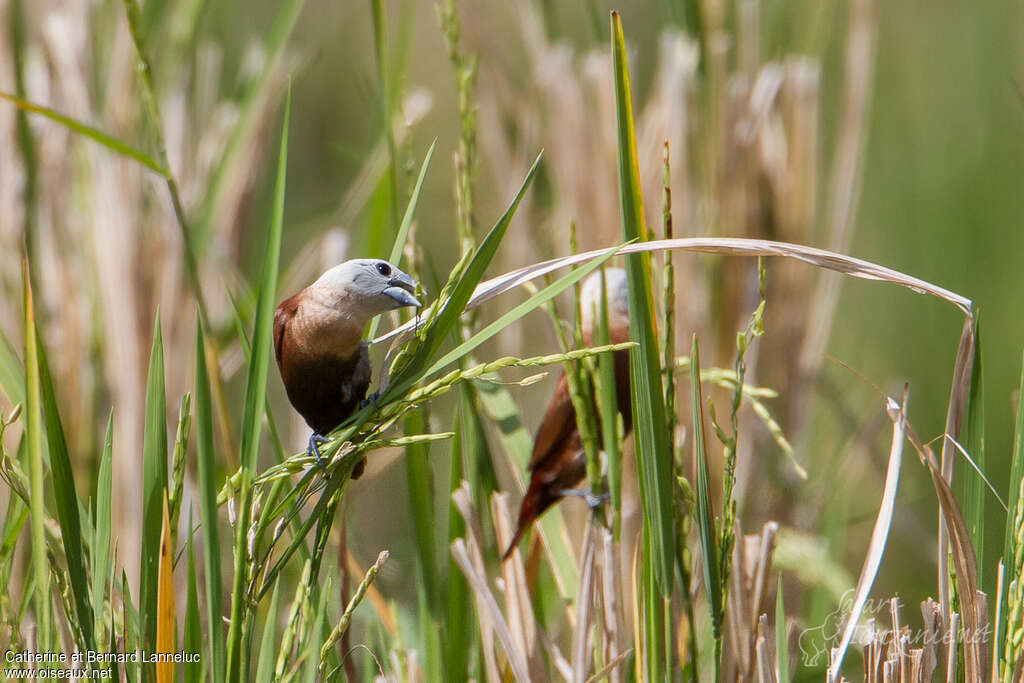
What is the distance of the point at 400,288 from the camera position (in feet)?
1.63

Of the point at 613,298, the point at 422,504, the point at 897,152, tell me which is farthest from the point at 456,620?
the point at 897,152

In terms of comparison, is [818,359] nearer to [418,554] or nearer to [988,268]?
[988,268]

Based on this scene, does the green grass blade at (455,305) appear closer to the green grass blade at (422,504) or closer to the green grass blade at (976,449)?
the green grass blade at (422,504)

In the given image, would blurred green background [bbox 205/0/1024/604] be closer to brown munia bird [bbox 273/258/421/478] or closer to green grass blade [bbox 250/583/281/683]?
brown munia bird [bbox 273/258/421/478]

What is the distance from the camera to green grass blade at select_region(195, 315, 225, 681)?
398 millimetres

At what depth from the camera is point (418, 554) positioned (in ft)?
2.07

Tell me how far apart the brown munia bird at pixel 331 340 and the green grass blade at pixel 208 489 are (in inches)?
4.6

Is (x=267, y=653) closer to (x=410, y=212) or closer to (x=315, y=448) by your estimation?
(x=315, y=448)

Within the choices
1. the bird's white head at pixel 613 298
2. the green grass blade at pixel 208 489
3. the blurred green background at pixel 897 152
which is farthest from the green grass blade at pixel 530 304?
the blurred green background at pixel 897 152

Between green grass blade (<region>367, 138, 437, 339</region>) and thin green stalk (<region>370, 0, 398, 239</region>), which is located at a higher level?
thin green stalk (<region>370, 0, 398, 239</region>)

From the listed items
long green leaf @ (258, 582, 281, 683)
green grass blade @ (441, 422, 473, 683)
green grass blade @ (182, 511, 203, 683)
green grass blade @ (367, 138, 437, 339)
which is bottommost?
green grass blade @ (441, 422, 473, 683)

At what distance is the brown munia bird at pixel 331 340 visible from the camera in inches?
20.1

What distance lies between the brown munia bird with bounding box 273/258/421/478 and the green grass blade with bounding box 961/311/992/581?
303 millimetres

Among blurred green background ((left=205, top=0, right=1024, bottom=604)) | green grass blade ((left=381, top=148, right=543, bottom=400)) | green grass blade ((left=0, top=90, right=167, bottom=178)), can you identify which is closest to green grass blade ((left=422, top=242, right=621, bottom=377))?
green grass blade ((left=381, top=148, right=543, bottom=400))
